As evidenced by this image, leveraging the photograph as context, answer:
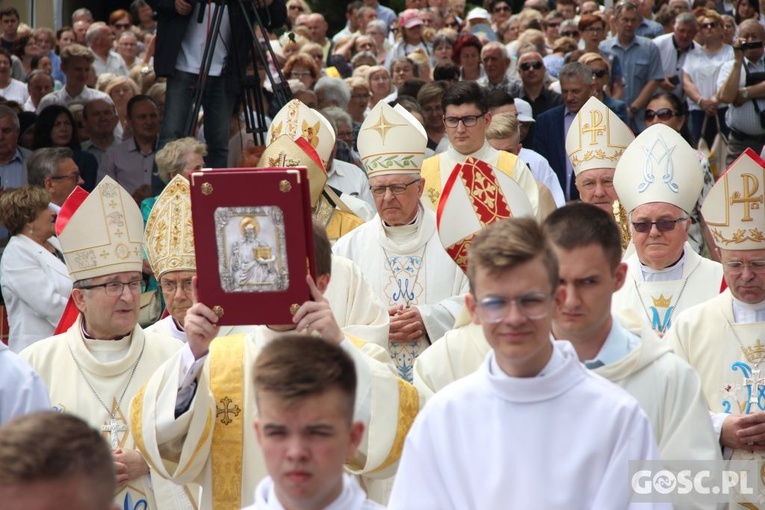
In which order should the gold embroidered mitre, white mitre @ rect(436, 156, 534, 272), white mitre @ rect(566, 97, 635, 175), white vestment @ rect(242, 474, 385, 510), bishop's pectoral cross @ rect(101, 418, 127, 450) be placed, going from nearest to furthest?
white vestment @ rect(242, 474, 385, 510) → bishop's pectoral cross @ rect(101, 418, 127, 450) → the gold embroidered mitre → white mitre @ rect(436, 156, 534, 272) → white mitre @ rect(566, 97, 635, 175)

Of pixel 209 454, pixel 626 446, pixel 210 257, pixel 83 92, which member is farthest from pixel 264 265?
pixel 83 92

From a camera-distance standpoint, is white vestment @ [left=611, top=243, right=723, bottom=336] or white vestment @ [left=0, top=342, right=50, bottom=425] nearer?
white vestment @ [left=0, top=342, right=50, bottom=425]

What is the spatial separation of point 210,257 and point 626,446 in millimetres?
1610

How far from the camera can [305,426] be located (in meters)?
3.35

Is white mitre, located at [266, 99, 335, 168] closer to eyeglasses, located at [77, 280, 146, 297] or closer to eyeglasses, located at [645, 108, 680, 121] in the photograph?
eyeglasses, located at [645, 108, 680, 121]

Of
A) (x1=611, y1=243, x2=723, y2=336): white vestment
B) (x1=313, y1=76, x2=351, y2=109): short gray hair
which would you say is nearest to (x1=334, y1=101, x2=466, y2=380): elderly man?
(x1=611, y1=243, x2=723, y2=336): white vestment

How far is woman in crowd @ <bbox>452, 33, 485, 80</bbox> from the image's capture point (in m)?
12.8

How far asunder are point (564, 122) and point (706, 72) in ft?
11.5

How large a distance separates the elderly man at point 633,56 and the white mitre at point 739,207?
23.0 ft

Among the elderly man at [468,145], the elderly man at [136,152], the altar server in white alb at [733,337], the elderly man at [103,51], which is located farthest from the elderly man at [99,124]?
the altar server in white alb at [733,337]

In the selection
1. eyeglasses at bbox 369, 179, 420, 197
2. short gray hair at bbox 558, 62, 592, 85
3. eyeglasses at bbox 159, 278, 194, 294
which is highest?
short gray hair at bbox 558, 62, 592, 85

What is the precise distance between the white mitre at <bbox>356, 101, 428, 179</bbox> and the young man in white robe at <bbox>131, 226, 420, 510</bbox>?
2601mm

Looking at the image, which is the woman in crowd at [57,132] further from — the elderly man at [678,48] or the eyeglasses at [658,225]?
the elderly man at [678,48]

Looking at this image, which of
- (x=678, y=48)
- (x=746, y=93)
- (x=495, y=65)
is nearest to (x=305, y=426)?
(x=495, y=65)
